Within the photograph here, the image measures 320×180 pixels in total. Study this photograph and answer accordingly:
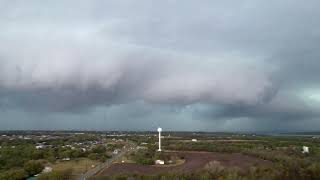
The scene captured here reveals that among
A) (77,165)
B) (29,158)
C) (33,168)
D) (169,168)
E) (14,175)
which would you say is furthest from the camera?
(29,158)

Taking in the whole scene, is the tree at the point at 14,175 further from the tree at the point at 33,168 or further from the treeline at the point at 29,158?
the tree at the point at 33,168

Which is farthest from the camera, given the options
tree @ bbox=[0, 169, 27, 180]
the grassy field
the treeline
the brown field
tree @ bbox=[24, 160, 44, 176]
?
the grassy field

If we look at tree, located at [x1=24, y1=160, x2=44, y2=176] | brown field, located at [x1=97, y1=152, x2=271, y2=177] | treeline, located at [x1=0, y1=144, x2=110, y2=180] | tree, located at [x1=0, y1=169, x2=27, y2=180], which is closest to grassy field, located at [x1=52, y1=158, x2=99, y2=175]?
Result: treeline, located at [x1=0, y1=144, x2=110, y2=180]

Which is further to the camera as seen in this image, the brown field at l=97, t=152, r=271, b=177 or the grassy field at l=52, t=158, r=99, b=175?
the grassy field at l=52, t=158, r=99, b=175

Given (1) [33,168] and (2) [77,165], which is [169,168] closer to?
(2) [77,165]

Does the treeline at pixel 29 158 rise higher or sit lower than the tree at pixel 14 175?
higher

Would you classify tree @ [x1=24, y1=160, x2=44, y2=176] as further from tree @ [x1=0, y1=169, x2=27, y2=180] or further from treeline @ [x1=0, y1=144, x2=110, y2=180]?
tree @ [x1=0, y1=169, x2=27, y2=180]

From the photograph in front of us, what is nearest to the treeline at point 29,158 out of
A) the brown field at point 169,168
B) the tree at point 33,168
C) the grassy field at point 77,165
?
the tree at point 33,168

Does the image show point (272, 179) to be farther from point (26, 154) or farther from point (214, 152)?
point (26, 154)

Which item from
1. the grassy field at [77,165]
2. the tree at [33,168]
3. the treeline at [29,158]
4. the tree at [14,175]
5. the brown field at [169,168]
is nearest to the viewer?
the tree at [14,175]

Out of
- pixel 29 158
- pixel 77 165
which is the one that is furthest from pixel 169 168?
pixel 29 158

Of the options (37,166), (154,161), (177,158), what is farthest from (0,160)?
(177,158)
